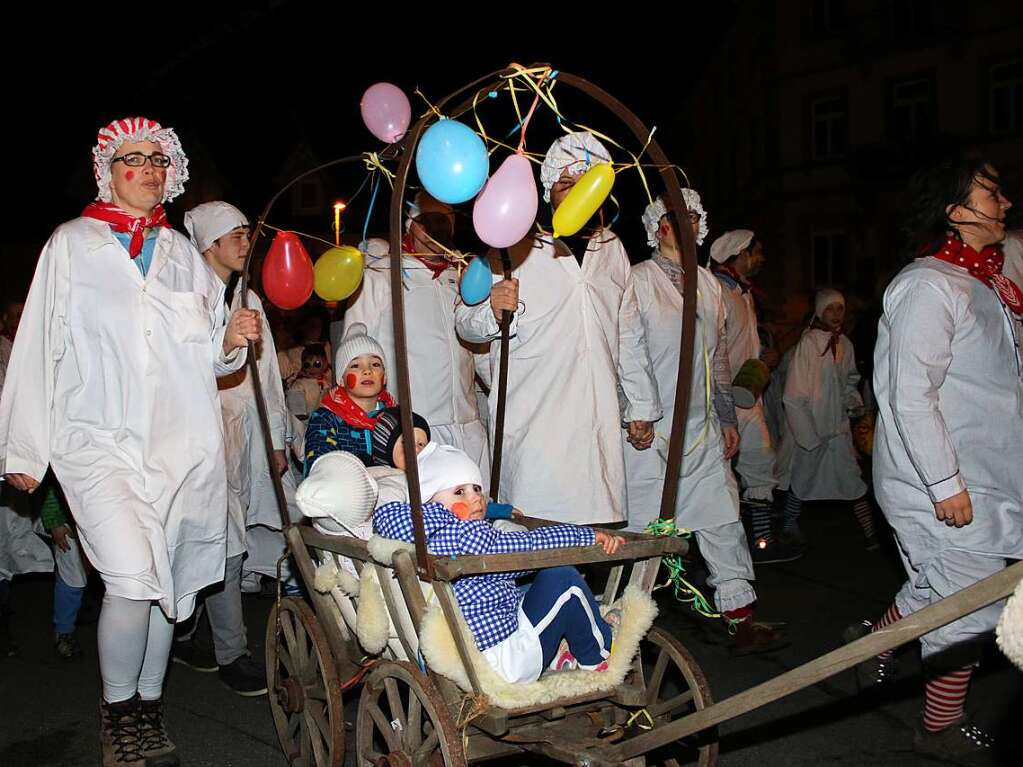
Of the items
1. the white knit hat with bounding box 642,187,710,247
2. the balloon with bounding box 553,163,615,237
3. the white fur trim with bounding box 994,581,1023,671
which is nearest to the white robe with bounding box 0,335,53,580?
the white knit hat with bounding box 642,187,710,247

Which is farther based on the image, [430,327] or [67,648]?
[67,648]

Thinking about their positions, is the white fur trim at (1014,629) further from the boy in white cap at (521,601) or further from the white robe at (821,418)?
the white robe at (821,418)

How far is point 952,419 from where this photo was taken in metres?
4.57

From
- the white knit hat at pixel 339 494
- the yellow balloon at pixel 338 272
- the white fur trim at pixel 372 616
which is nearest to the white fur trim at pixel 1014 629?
the white fur trim at pixel 372 616

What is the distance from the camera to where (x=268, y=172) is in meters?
34.0

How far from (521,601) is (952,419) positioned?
2033mm

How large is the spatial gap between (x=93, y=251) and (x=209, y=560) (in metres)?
1.36

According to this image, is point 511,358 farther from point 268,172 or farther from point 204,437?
point 268,172

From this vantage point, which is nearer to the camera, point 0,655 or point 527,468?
point 527,468

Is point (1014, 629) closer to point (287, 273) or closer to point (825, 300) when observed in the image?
point (287, 273)

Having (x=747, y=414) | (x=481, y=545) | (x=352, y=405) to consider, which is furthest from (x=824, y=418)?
(x=481, y=545)

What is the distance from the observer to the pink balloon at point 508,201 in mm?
3846

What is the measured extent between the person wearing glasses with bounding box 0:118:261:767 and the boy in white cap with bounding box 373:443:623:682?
1.16m

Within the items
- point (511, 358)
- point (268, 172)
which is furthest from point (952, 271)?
point (268, 172)
